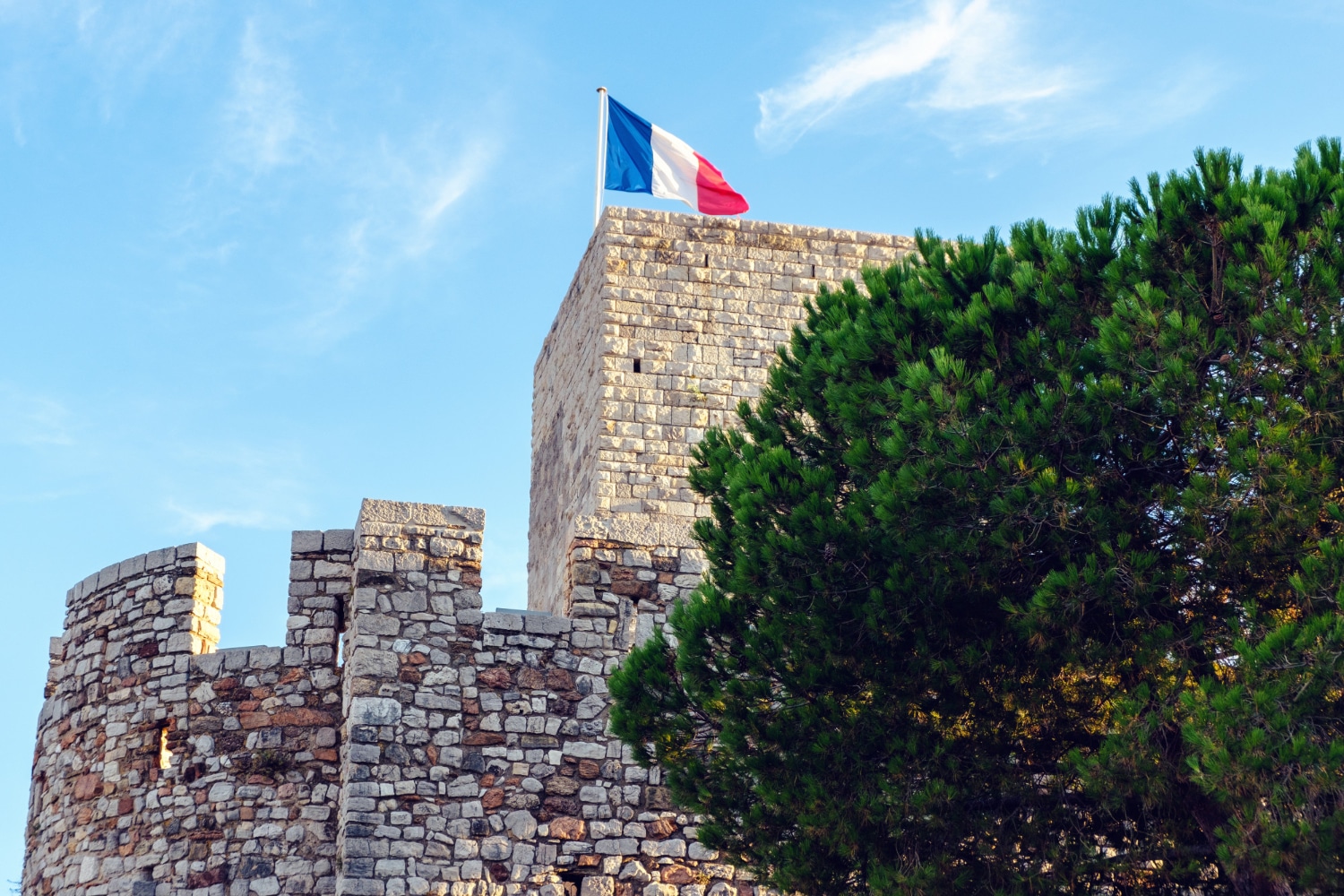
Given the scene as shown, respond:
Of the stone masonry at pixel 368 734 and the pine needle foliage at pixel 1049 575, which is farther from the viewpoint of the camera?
the stone masonry at pixel 368 734

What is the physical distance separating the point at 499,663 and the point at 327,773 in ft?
4.86

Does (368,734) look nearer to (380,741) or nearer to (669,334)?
(380,741)

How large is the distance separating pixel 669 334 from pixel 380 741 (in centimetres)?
581

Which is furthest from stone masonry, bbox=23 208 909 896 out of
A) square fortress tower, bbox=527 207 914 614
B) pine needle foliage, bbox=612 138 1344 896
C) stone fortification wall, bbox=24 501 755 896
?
square fortress tower, bbox=527 207 914 614

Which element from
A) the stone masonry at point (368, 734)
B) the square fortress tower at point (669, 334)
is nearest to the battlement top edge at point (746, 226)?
the square fortress tower at point (669, 334)

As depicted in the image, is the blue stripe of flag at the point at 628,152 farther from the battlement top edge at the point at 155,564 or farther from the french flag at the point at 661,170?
the battlement top edge at the point at 155,564

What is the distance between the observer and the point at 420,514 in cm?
1199

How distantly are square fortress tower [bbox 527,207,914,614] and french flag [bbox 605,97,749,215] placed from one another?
0.57 m

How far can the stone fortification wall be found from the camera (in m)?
11.3

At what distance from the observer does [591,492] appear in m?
15.1

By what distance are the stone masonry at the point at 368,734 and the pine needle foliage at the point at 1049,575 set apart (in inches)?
47.5

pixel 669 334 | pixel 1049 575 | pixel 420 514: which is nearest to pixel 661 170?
pixel 669 334

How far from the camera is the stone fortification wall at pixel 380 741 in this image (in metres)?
11.3

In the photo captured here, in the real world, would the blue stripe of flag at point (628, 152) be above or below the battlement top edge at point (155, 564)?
above
